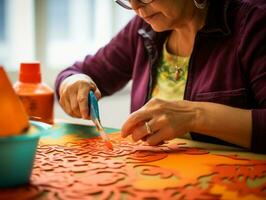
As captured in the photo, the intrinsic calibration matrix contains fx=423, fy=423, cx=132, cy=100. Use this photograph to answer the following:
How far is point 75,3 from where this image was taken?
2.02 meters

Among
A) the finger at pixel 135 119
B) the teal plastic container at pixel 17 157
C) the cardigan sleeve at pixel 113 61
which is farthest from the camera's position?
the cardigan sleeve at pixel 113 61

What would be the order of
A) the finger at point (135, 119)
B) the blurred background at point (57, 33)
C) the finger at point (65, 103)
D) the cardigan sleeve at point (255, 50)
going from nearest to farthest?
the finger at point (135, 119) < the cardigan sleeve at point (255, 50) < the finger at point (65, 103) < the blurred background at point (57, 33)

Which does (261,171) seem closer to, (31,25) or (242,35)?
(242,35)

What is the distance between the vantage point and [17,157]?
594mm

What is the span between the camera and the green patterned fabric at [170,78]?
113 centimetres

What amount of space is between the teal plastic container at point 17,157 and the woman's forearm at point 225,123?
38 centimetres

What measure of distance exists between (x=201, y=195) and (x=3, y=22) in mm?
1362

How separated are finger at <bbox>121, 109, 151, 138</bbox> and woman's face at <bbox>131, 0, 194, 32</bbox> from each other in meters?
0.28

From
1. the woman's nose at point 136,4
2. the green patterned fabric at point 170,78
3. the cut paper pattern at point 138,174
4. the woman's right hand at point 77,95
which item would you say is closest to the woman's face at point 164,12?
the woman's nose at point 136,4

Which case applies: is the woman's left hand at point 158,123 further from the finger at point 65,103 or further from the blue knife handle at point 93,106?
the finger at point 65,103

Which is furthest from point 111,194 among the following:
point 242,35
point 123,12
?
point 123,12

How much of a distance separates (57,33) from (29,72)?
981 mm

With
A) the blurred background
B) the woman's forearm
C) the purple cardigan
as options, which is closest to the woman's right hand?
the purple cardigan

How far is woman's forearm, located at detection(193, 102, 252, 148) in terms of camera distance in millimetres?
877
